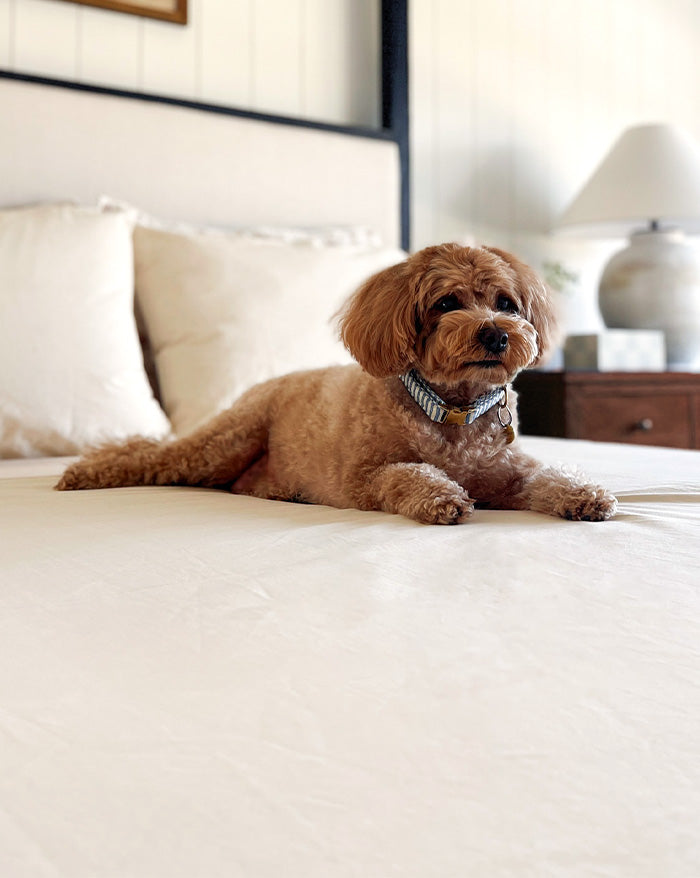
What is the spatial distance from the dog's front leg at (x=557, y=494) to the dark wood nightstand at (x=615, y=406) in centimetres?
152

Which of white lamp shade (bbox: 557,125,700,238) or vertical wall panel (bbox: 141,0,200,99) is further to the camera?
white lamp shade (bbox: 557,125,700,238)

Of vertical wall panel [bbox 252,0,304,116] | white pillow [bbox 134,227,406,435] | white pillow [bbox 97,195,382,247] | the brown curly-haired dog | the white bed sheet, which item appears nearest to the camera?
the white bed sheet

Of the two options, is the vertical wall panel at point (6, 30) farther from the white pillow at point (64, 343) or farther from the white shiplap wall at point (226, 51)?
the white pillow at point (64, 343)

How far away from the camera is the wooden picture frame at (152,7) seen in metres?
2.64

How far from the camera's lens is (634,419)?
3.00 meters

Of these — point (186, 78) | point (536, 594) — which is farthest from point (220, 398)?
point (536, 594)

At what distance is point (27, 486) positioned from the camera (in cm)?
154

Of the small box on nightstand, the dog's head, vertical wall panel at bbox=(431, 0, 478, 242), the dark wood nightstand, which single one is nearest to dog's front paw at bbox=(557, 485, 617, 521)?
the dog's head

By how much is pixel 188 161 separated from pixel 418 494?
1.72m

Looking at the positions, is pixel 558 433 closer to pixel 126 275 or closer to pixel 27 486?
pixel 126 275

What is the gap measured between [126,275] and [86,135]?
1.84 feet

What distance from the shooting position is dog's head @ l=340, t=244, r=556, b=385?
1354 millimetres

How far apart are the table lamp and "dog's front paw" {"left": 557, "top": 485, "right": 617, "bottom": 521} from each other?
7.30 feet

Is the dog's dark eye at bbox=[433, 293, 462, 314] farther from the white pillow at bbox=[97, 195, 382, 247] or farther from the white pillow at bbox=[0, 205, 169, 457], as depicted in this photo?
the white pillow at bbox=[97, 195, 382, 247]
